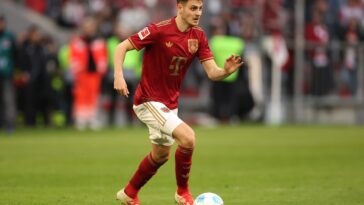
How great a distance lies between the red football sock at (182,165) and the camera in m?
9.28

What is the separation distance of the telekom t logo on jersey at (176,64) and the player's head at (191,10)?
0.36 m

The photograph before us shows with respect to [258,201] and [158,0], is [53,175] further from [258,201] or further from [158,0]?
[158,0]

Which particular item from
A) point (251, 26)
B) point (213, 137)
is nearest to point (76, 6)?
point (251, 26)

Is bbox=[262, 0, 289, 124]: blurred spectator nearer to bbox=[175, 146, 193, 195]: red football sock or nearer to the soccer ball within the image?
bbox=[175, 146, 193, 195]: red football sock

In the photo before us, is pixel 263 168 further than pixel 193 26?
Yes

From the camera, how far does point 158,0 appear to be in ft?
91.1

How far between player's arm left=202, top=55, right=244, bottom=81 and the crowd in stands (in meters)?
15.3

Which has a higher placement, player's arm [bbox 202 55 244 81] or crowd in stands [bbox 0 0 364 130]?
player's arm [bbox 202 55 244 81]

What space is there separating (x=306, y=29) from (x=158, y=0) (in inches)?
173

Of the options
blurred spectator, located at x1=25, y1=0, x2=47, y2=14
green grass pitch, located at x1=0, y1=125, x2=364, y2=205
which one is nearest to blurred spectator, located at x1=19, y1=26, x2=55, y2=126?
green grass pitch, located at x1=0, y1=125, x2=364, y2=205

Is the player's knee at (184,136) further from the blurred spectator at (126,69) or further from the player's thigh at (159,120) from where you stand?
the blurred spectator at (126,69)

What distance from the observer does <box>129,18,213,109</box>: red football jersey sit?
9562mm

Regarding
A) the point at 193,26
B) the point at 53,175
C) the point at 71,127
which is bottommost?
the point at 71,127

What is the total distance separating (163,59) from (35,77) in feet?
54.2
